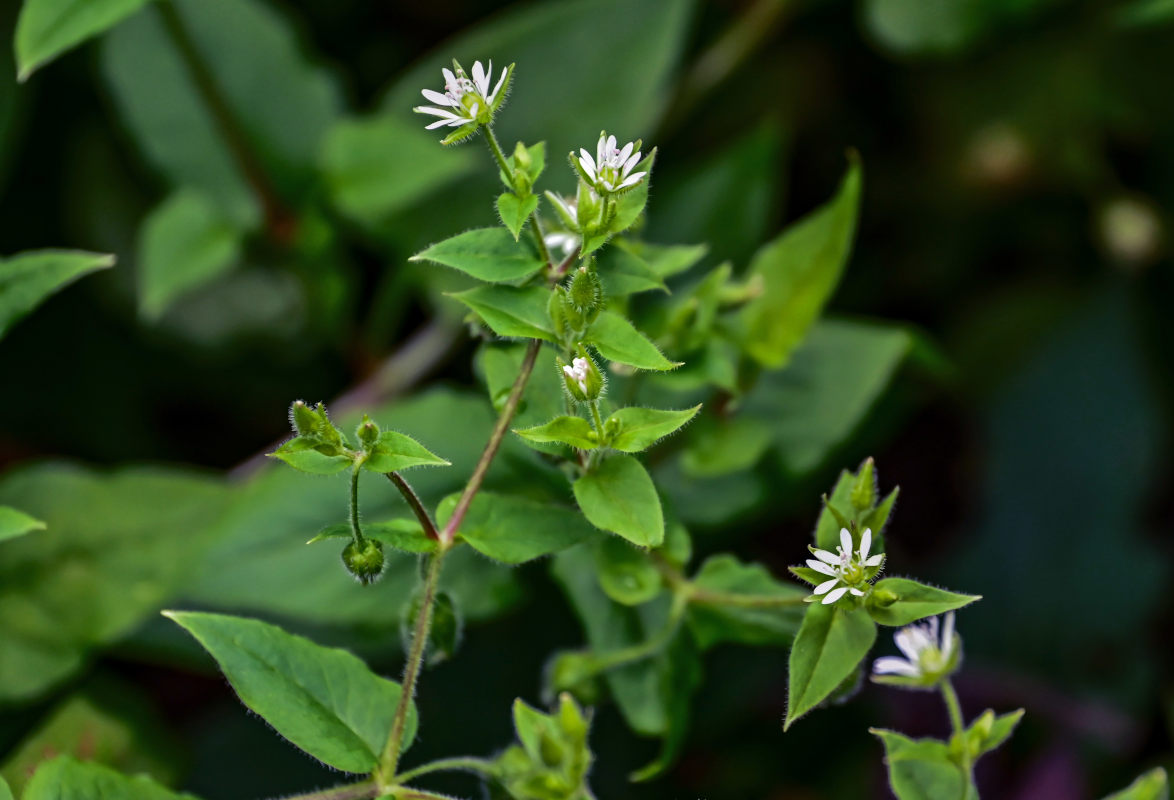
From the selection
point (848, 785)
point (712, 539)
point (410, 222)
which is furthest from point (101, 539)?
point (848, 785)

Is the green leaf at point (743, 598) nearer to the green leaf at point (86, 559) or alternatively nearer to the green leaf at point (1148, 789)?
the green leaf at point (1148, 789)

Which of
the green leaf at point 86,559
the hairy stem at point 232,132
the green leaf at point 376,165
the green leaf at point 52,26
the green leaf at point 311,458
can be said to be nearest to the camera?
the green leaf at point 311,458

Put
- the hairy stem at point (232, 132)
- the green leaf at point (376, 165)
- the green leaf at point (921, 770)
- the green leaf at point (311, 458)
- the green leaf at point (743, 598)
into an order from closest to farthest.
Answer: the green leaf at point (311, 458) < the green leaf at point (921, 770) < the green leaf at point (743, 598) < the hairy stem at point (232, 132) < the green leaf at point (376, 165)

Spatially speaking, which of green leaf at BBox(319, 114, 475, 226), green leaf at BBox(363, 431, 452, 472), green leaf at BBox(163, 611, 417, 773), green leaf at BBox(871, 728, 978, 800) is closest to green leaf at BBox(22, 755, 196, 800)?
green leaf at BBox(163, 611, 417, 773)

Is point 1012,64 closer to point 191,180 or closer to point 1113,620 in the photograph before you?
point 1113,620

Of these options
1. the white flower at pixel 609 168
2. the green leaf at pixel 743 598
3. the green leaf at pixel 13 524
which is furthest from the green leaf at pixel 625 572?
the green leaf at pixel 13 524

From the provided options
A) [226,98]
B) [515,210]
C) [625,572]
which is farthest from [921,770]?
[226,98]
